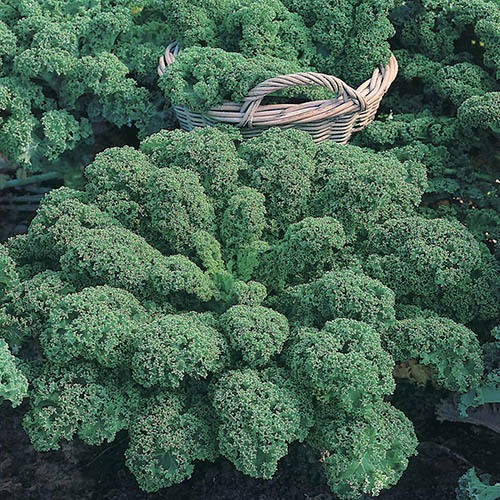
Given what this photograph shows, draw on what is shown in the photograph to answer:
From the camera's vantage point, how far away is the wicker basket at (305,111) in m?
4.65

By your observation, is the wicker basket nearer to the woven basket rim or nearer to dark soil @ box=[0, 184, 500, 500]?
the woven basket rim

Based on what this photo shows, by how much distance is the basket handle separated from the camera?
15.1ft

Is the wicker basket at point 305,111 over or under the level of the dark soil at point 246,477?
over

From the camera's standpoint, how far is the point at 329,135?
5020mm

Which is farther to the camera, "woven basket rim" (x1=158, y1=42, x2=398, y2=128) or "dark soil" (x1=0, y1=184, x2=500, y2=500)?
"woven basket rim" (x1=158, y1=42, x2=398, y2=128)

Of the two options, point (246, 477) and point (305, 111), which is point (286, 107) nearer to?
point (305, 111)

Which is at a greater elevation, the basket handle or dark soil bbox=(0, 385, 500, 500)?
the basket handle

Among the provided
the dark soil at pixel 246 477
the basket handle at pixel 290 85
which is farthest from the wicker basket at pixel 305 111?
the dark soil at pixel 246 477

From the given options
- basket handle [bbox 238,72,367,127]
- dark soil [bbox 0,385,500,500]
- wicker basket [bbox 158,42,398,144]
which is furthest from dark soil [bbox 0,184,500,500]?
basket handle [bbox 238,72,367,127]

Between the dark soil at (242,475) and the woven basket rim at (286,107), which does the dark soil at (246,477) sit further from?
the woven basket rim at (286,107)

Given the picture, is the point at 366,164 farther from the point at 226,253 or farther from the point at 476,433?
the point at 476,433

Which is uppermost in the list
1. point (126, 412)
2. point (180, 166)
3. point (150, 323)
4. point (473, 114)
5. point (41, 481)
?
point (473, 114)

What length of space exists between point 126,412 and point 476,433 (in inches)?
83.0

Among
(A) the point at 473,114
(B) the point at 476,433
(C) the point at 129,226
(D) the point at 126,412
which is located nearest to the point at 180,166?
(C) the point at 129,226
